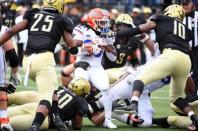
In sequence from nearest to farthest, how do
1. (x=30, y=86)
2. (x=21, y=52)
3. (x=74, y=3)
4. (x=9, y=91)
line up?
(x=9, y=91) < (x=30, y=86) < (x=21, y=52) < (x=74, y=3)

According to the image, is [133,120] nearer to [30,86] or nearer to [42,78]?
[42,78]

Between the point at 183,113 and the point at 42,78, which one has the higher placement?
the point at 42,78

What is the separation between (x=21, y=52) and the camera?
18.5 meters

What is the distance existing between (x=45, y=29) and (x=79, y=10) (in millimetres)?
14473

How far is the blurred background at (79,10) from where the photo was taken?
55.2 feet

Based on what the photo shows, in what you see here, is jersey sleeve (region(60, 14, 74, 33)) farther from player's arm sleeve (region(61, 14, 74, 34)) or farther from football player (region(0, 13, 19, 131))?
football player (region(0, 13, 19, 131))

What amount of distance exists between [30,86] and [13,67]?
541cm

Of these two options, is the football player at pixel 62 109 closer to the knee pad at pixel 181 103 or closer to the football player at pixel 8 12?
the knee pad at pixel 181 103

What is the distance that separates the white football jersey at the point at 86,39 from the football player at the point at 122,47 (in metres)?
0.54

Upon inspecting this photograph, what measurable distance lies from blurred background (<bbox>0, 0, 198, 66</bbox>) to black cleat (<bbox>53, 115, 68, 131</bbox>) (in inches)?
330

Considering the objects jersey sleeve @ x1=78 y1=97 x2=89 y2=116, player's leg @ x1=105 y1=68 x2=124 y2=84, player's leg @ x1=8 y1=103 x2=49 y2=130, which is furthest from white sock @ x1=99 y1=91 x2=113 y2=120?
player's leg @ x1=105 y1=68 x2=124 y2=84

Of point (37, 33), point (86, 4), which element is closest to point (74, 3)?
point (86, 4)

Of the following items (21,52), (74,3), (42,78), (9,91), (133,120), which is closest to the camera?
(42,78)

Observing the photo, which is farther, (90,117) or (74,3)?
(74,3)
